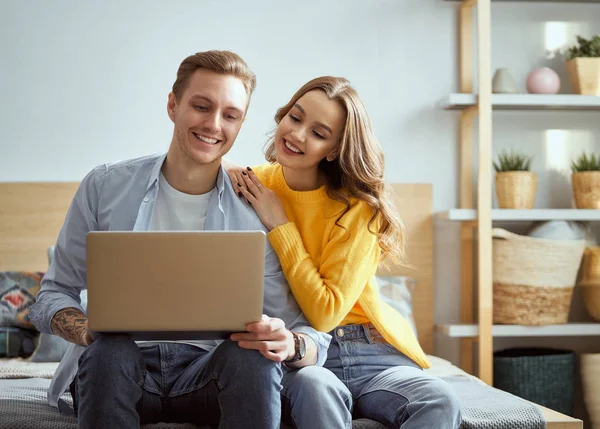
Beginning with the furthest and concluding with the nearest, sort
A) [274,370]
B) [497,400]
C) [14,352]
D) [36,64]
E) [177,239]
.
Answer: [36,64] < [14,352] < [497,400] < [274,370] < [177,239]

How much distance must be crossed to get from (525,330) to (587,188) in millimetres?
593

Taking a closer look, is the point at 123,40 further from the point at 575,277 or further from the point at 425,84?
the point at 575,277

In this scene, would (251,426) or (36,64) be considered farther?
(36,64)

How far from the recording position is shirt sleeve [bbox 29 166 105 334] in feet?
5.74

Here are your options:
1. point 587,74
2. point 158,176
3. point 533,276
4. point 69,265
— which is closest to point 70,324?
point 69,265

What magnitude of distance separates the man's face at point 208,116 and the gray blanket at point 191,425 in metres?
0.62

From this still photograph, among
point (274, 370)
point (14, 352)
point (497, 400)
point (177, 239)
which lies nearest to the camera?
point (177, 239)

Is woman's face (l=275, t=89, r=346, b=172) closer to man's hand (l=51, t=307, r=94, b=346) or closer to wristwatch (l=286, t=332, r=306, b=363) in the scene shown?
wristwatch (l=286, t=332, r=306, b=363)

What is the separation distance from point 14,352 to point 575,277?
2.01 metres

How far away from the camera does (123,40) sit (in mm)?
3033

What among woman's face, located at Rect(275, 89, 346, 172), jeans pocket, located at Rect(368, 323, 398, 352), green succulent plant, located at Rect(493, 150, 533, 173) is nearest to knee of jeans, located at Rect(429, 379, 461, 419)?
jeans pocket, located at Rect(368, 323, 398, 352)

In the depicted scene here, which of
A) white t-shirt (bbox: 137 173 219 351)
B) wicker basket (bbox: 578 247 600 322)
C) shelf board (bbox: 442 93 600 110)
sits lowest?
wicker basket (bbox: 578 247 600 322)

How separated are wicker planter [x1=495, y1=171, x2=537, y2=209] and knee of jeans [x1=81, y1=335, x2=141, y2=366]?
1898mm

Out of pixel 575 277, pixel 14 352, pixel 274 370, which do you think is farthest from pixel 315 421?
pixel 575 277
